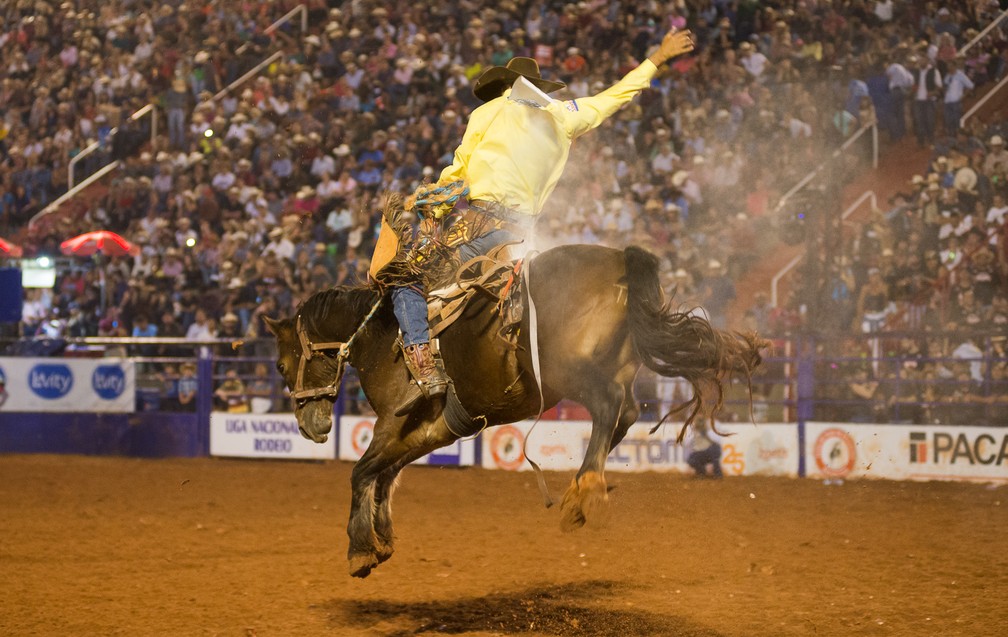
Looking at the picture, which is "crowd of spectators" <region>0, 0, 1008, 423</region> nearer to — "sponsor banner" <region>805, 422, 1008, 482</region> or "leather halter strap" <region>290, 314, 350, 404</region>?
"sponsor banner" <region>805, 422, 1008, 482</region>

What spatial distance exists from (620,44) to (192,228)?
7.11 m

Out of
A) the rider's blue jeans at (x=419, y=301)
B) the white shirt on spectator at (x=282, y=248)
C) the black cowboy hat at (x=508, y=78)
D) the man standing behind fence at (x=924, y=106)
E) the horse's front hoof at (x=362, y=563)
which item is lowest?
the horse's front hoof at (x=362, y=563)

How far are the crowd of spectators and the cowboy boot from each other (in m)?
7.40

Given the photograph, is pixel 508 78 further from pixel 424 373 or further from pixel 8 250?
pixel 8 250

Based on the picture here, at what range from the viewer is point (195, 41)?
71.9ft

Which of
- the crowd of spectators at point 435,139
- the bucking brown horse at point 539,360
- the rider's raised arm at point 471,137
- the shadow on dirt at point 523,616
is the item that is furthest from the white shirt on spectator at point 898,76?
the bucking brown horse at point 539,360

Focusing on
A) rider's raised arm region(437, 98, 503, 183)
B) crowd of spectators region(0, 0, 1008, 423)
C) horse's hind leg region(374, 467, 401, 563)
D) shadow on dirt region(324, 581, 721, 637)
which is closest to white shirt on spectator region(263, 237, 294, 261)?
crowd of spectators region(0, 0, 1008, 423)

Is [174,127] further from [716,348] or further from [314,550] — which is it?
[716,348]

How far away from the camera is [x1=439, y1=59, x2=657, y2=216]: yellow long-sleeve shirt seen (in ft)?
18.4

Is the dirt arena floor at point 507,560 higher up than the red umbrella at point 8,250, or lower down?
lower down

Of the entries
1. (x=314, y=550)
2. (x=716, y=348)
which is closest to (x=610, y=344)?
(x=716, y=348)

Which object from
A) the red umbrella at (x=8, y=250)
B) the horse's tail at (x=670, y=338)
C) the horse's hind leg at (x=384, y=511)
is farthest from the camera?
the red umbrella at (x=8, y=250)

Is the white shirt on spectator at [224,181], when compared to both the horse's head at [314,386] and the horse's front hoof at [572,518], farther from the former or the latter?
→ the horse's front hoof at [572,518]

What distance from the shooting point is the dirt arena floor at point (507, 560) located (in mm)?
6281
